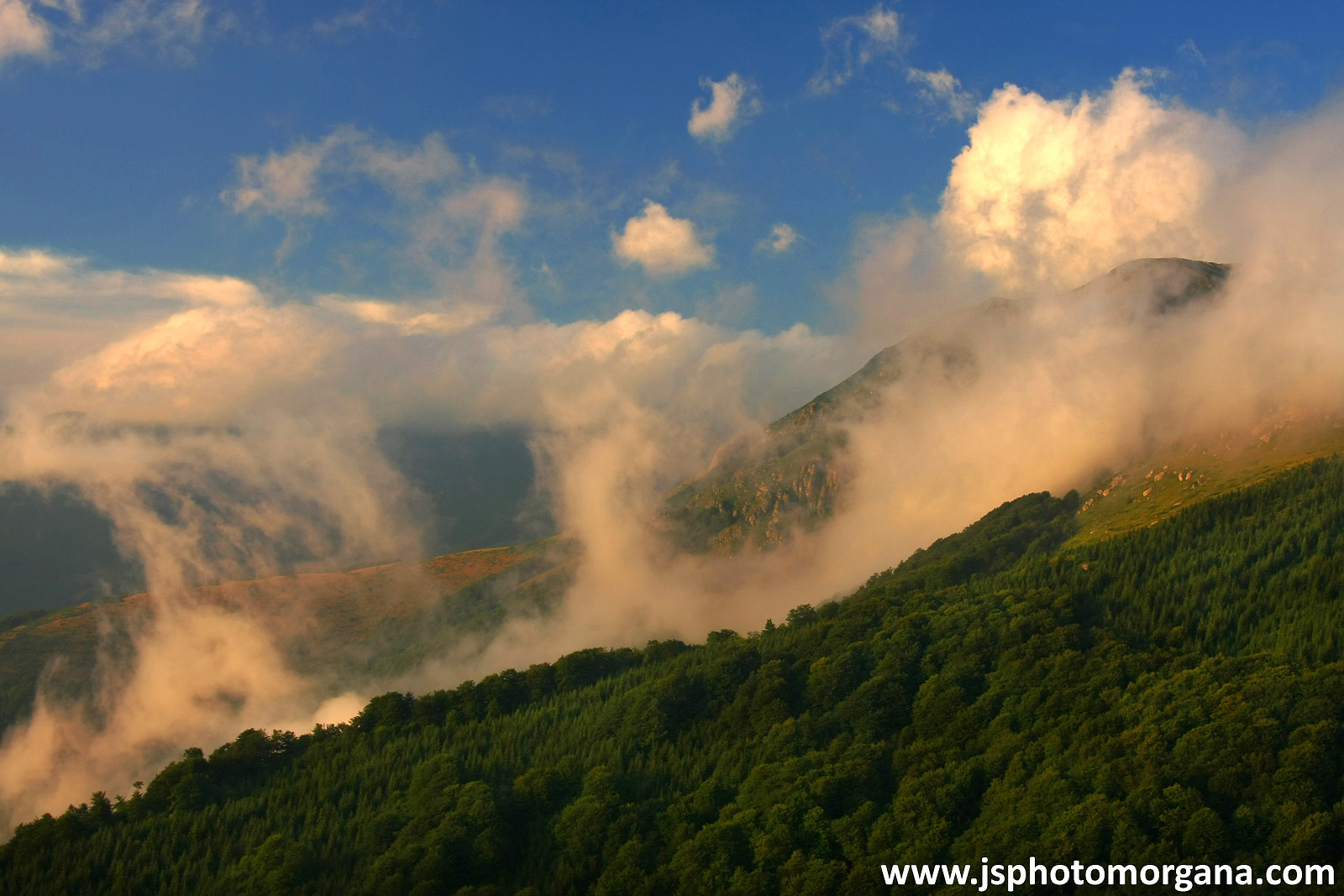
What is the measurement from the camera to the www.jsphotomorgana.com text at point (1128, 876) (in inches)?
4838

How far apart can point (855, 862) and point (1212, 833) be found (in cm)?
5294

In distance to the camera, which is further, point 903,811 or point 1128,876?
point 903,811

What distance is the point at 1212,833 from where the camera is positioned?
131 meters

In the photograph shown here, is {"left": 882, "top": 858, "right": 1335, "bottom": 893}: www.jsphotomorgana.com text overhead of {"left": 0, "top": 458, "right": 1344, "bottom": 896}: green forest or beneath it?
beneath

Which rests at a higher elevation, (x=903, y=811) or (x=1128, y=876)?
(x=903, y=811)

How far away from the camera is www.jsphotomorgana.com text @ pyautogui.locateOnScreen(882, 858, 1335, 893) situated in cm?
12288

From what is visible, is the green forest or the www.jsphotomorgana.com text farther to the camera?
the green forest

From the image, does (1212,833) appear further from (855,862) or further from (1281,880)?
(855,862)

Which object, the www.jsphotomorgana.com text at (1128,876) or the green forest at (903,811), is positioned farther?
the green forest at (903,811)

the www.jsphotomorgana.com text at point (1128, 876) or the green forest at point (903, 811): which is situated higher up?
the green forest at point (903, 811)

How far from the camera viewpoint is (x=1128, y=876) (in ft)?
417

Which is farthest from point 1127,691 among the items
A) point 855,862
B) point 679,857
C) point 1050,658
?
point 679,857

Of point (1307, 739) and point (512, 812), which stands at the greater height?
point (512, 812)

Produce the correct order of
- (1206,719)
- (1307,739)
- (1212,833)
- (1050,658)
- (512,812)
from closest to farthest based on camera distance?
(1212,833) → (1307,739) → (1206,719) → (512,812) → (1050,658)
